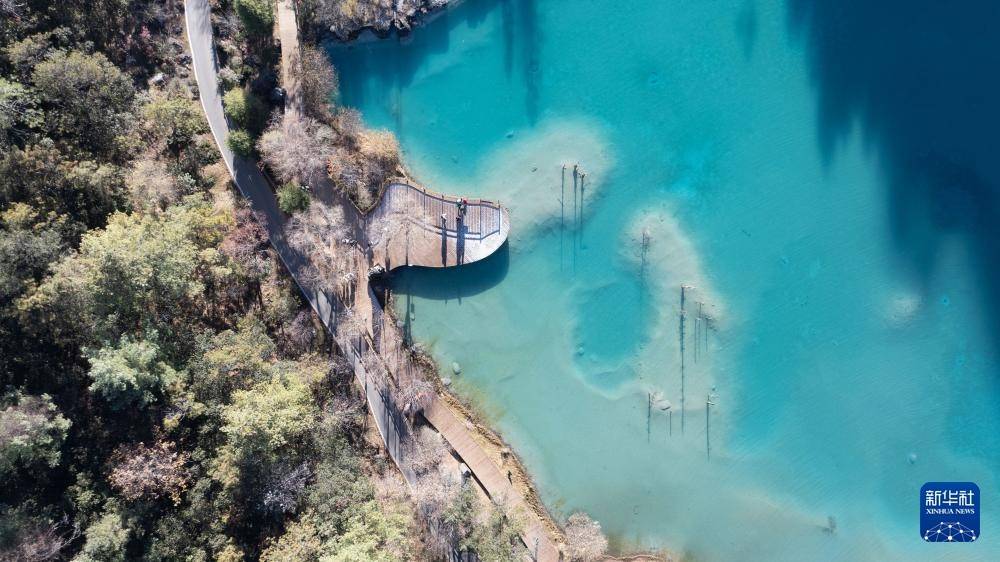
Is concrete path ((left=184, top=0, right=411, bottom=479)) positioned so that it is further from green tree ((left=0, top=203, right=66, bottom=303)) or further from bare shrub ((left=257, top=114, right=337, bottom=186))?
green tree ((left=0, top=203, right=66, bottom=303))

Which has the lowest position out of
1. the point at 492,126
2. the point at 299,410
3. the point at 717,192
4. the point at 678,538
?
the point at 678,538

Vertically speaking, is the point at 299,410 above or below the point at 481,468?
above

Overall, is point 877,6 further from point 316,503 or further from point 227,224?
point 316,503

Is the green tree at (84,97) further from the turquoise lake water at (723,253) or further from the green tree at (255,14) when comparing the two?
the turquoise lake water at (723,253)

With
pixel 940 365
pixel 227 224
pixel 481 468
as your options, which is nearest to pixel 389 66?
pixel 227 224

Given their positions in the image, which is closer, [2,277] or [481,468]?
[2,277]

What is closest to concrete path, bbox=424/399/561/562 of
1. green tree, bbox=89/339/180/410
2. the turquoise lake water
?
the turquoise lake water

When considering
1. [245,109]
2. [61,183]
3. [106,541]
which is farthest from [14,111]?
[106,541]

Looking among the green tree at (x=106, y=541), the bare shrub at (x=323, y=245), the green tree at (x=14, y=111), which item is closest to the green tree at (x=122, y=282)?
the bare shrub at (x=323, y=245)
